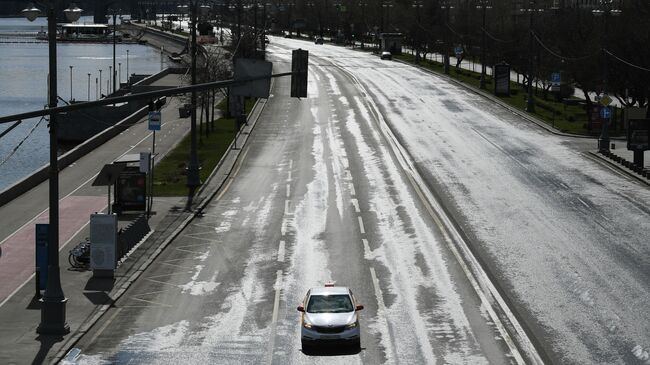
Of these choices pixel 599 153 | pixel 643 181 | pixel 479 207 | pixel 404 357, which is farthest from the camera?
pixel 599 153

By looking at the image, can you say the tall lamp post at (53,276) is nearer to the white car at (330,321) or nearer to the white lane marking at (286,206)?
the white car at (330,321)

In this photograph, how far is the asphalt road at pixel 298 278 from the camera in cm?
2947

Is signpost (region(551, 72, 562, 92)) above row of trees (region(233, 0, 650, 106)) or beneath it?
beneath

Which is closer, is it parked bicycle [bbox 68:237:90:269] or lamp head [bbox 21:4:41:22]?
lamp head [bbox 21:4:41:22]

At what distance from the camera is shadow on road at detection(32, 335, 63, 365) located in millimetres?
28341

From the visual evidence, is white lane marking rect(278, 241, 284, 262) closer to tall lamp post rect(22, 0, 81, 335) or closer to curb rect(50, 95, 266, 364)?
curb rect(50, 95, 266, 364)

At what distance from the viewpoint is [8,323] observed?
104ft

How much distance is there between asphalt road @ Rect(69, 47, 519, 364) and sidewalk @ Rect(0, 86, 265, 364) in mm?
479

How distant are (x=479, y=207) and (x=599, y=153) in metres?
19.0

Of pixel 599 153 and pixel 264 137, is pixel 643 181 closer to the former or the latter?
pixel 599 153

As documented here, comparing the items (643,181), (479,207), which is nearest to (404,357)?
(479,207)

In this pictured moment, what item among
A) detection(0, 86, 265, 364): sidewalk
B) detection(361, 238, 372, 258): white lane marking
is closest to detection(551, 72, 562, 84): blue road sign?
detection(0, 86, 265, 364): sidewalk

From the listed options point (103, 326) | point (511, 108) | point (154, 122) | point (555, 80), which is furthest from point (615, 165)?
point (103, 326)

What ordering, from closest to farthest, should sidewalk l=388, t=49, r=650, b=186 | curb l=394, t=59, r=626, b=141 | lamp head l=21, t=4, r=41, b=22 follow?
lamp head l=21, t=4, r=41, b=22 → sidewalk l=388, t=49, r=650, b=186 → curb l=394, t=59, r=626, b=141
